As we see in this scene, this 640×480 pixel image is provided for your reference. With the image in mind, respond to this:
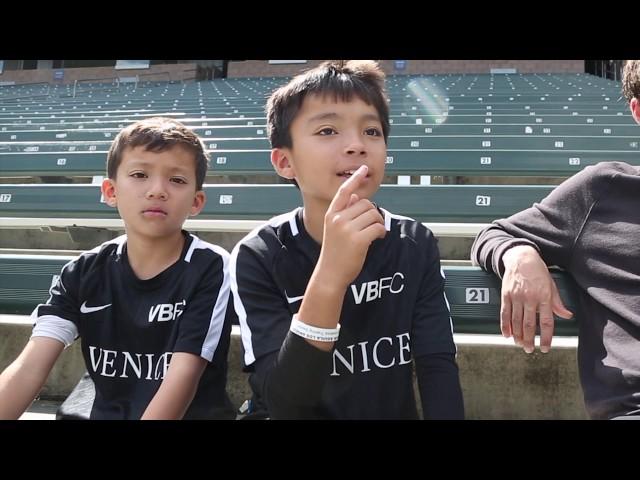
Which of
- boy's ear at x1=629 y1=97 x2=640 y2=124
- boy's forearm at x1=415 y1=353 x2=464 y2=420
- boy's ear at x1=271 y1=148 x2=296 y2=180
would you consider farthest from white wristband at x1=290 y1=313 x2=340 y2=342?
boy's ear at x1=629 y1=97 x2=640 y2=124

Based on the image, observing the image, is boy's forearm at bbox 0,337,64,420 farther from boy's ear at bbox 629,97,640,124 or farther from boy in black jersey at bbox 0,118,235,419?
boy's ear at bbox 629,97,640,124

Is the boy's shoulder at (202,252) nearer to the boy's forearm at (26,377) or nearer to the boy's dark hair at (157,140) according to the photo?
the boy's dark hair at (157,140)

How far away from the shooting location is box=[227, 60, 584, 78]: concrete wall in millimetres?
9500

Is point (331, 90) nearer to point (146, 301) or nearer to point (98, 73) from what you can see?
point (146, 301)

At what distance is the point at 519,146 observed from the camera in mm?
2789

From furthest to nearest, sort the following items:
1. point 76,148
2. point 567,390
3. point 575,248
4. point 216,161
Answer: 1. point 76,148
2. point 216,161
3. point 567,390
4. point 575,248

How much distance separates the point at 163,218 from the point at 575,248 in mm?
848

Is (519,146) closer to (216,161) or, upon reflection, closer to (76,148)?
(216,161)

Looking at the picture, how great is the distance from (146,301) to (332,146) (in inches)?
21.0

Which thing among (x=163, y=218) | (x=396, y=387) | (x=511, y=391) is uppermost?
(x=163, y=218)

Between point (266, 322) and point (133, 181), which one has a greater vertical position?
point (133, 181)

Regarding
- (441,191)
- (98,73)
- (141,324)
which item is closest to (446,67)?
(98,73)
